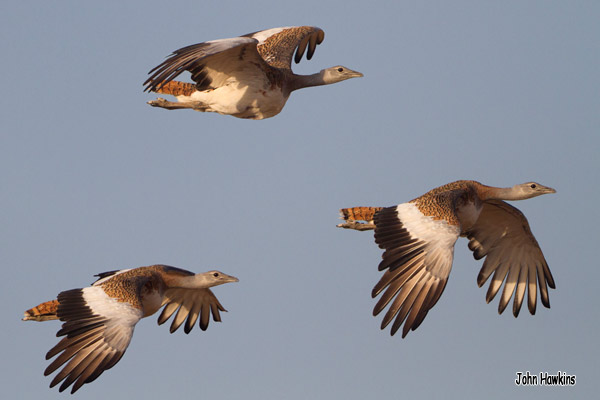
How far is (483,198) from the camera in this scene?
82.4 ft

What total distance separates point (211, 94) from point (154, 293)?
14.2 ft

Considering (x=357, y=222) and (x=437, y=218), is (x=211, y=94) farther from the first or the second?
(x=437, y=218)

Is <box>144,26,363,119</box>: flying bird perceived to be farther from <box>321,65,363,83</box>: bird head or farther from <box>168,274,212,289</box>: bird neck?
<box>168,274,212,289</box>: bird neck

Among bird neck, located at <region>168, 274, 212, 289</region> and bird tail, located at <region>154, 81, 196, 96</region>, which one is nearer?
bird neck, located at <region>168, 274, 212, 289</region>

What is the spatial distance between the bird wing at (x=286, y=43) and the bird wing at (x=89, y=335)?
7.68 m

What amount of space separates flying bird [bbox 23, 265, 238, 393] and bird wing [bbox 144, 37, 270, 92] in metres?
3.75

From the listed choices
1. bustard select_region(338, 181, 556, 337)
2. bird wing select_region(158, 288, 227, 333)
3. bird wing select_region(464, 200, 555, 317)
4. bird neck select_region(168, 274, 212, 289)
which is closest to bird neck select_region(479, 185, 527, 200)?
bustard select_region(338, 181, 556, 337)

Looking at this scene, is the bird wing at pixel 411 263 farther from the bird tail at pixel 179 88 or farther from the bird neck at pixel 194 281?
the bird tail at pixel 179 88

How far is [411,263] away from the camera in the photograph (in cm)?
2175

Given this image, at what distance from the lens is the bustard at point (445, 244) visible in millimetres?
21328

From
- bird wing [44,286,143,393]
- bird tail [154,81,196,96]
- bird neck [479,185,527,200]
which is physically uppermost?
bird tail [154,81,196,96]

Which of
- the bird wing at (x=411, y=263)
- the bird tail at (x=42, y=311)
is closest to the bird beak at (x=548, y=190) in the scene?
the bird wing at (x=411, y=263)

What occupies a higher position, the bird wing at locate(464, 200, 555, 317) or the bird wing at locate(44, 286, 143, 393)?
the bird wing at locate(464, 200, 555, 317)

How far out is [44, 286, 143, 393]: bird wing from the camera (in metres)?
21.5
